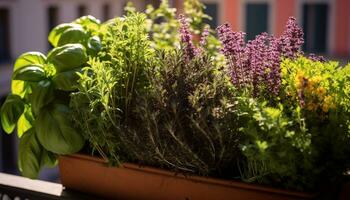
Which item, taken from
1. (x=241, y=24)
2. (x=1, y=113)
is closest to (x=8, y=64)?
(x=241, y=24)

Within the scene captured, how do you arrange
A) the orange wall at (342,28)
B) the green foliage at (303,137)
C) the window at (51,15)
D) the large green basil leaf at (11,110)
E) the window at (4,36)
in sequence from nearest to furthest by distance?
1. the green foliage at (303,137)
2. the large green basil leaf at (11,110)
3. the window at (4,36)
4. the window at (51,15)
5. the orange wall at (342,28)

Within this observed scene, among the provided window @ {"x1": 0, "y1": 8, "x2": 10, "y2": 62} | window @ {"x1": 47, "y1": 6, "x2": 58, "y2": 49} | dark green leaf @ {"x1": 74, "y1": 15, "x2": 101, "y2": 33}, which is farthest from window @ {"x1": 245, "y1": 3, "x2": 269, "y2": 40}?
dark green leaf @ {"x1": 74, "y1": 15, "x2": 101, "y2": 33}

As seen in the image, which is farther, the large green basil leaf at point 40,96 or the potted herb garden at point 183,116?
the large green basil leaf at point 40,96

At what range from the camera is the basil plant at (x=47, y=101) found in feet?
2.32

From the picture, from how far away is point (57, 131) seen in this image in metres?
0.70

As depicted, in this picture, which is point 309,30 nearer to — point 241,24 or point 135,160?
point 241,24

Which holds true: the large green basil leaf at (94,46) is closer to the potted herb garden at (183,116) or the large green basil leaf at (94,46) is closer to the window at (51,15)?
the potted herb garden at (183,116)

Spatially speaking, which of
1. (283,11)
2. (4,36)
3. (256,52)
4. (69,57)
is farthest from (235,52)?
(283,11)

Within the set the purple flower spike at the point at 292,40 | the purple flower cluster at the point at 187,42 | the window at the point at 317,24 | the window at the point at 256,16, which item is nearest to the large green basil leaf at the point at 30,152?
the purple flower cluster at the point at 187,42

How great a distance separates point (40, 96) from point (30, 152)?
0.29 feet

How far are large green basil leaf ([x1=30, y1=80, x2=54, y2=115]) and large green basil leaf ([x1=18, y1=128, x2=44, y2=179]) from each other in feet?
0.14

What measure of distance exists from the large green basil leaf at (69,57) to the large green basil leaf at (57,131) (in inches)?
2.3

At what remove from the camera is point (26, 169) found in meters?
0.76

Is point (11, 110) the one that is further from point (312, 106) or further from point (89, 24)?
point (312, 106)
